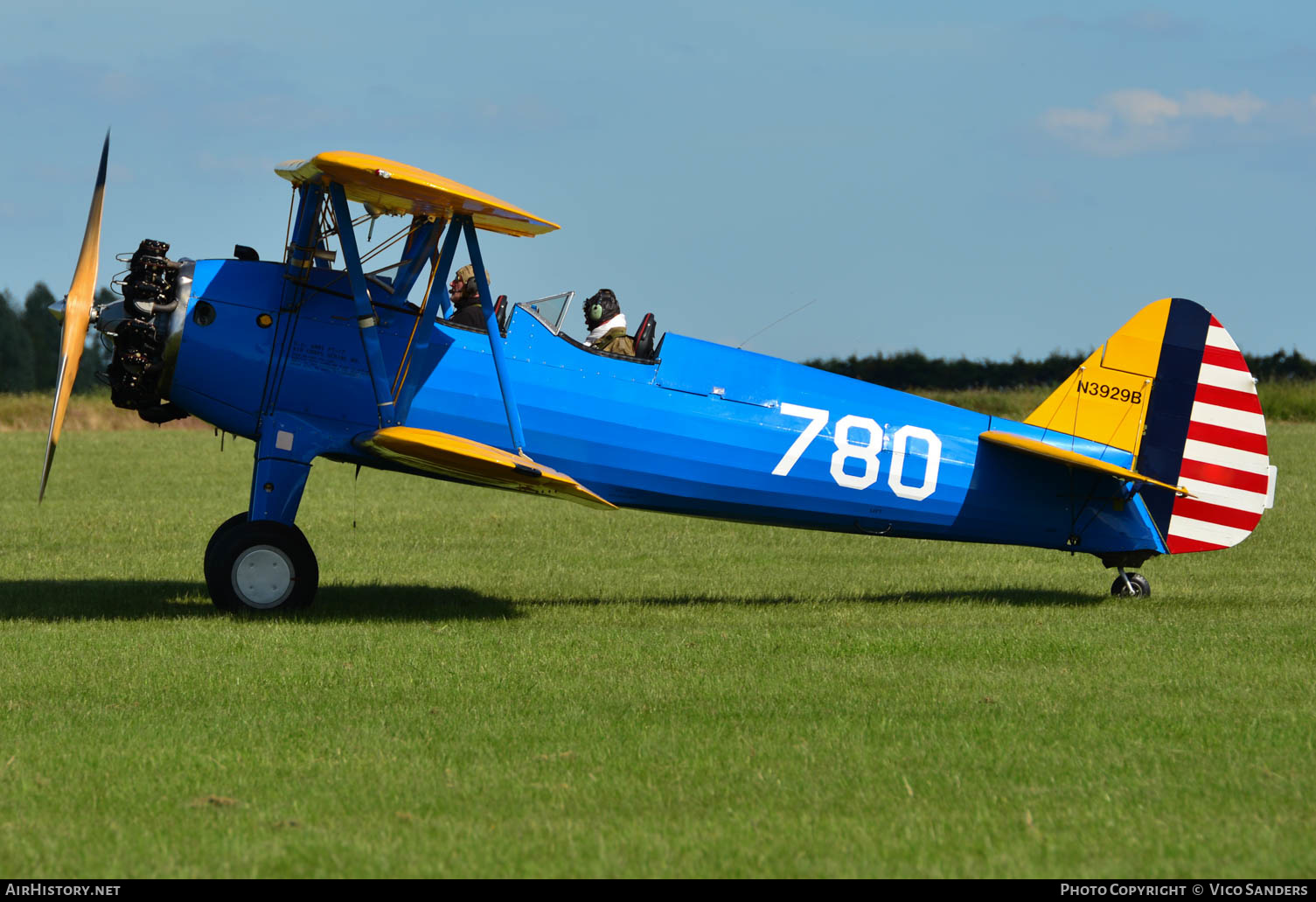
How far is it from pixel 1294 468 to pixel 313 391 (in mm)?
20080

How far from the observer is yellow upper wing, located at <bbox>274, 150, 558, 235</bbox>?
27.4 feet

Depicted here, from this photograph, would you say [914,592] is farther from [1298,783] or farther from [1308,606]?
[1298,783]

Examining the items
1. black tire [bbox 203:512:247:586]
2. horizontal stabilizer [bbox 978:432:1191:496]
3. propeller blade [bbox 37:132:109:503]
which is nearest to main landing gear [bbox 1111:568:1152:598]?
horizontal stabilizer [bbox 978:432:1191:496]

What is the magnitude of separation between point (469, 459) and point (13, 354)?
75.5 meters

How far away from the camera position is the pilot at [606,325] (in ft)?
33.2

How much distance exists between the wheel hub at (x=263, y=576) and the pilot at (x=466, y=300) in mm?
2229

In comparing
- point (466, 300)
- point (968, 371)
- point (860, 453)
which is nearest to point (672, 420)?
point (860, 453)

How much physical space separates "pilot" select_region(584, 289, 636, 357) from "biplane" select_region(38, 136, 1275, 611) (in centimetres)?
19

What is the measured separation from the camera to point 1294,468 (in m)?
23.3

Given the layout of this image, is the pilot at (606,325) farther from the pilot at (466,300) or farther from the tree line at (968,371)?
the tree line at (968,371)

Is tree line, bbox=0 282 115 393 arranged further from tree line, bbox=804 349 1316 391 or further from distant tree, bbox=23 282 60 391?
tree line, bbox=804 349 1316 391

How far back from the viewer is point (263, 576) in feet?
30.3

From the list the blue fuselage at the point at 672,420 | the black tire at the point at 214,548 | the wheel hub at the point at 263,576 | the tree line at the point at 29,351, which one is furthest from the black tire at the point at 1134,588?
the tree line at the point at 29,351
